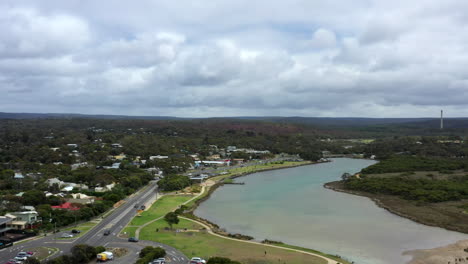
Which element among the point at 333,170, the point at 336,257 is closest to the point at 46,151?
the point at 333,170

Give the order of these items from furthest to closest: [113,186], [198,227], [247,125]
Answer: [247,125] < [113,186] < [198,227]

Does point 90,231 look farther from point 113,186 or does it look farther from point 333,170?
point 333,170

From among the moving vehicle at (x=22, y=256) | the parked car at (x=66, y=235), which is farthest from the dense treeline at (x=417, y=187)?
the moving vehicle at (x=22, y=256)

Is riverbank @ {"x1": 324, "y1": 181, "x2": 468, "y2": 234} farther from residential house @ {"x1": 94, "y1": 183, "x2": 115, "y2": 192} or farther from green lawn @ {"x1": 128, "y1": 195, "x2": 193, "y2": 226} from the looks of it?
residential house @ {"x1": 94, "y1": 183, "x2": 115, "y2": 192}

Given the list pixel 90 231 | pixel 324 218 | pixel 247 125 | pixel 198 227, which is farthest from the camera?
pixel 247 125

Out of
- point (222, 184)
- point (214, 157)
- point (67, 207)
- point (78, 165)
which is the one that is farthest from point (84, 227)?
point (214, 157)

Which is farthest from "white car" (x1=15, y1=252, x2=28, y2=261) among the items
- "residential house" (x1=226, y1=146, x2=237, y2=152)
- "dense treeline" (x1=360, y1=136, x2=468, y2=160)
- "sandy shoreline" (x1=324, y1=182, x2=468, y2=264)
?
"residential house" (x1=226, y1=146, x2=237, y2=152)
